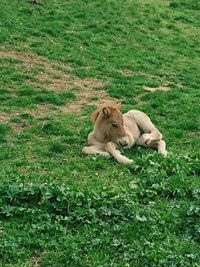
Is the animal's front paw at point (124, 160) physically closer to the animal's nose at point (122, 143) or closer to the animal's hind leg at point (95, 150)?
the animal's hind leg at point (95, 150)

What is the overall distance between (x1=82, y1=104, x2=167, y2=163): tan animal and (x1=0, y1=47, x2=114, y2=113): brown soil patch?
256 cm

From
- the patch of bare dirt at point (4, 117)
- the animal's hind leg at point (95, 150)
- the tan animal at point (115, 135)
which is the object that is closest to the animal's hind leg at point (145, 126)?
the tan animal at point (115, 135)

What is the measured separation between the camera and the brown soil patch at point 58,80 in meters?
13.9

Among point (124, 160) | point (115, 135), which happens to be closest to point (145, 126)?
point (115, 135)

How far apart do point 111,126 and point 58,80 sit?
518 centimetres

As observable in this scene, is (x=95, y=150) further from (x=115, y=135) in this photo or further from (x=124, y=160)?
(x=124, y=160)

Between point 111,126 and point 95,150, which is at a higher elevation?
point 111,126

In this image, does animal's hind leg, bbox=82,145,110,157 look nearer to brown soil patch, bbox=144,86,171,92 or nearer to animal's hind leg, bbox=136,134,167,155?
animal's hind leg, bbox=136,134,167,155

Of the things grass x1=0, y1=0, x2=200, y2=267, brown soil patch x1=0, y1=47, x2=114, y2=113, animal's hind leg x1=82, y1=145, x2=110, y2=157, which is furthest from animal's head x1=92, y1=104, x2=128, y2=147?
brown soil patch x1=0, y1=47, x2=114, y2=113

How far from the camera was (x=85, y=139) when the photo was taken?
1088cm

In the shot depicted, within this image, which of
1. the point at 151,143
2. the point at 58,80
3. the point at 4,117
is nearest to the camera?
the point at 151,143

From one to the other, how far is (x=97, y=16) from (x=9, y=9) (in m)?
3.33

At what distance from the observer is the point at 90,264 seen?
6117 mm

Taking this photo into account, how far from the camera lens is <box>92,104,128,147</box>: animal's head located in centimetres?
1011
